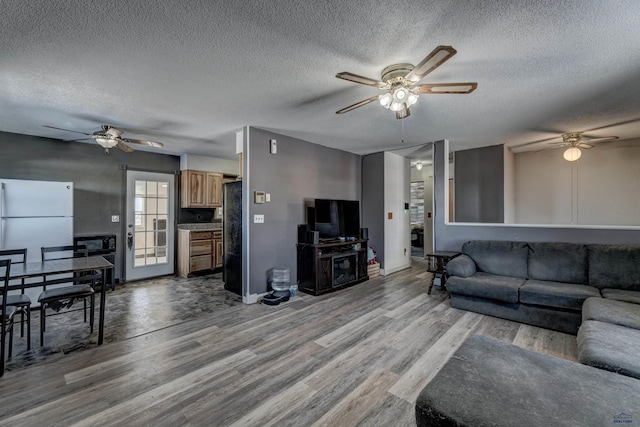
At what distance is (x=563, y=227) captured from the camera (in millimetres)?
3750

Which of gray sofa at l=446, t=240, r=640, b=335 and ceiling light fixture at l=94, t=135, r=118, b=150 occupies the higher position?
ceiling light fixture at l=94, t=135, r=118, b=150

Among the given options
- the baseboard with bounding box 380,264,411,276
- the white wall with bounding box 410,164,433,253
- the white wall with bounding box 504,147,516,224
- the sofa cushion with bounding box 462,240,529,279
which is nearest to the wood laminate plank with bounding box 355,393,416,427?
the sofa cushion with bounding box 462,240,529,279

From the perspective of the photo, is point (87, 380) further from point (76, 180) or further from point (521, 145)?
point (521, 145)

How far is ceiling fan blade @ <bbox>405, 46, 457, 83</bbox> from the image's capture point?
1667 millimetres

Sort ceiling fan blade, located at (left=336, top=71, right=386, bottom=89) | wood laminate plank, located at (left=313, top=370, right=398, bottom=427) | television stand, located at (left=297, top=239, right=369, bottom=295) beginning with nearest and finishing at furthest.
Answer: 1. wood laminate plank, located at (left=313, top=370, right=398, bottom=427)
2. ceiling fan blade, located at (left=336, top=71, right=386, bottom=89)
3. television stand, located at (left=297, top=239, right=369, bottom=295)

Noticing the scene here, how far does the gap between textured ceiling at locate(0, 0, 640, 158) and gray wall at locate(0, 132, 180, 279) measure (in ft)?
1.56

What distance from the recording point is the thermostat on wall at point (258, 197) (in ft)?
13.3

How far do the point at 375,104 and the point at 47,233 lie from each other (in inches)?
187

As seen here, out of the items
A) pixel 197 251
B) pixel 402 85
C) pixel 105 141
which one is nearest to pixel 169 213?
pixel 197 251

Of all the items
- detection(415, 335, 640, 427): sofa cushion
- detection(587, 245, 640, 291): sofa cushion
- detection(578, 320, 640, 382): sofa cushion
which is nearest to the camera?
detection(415, 335, 640, 427): sofa cushion

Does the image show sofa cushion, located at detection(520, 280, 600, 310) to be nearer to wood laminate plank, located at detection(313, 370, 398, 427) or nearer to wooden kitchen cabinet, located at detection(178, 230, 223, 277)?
wood laminate plank, located at detection(313, 370, 398, 427)

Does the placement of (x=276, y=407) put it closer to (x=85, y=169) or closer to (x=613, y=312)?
(x=613, y=312)

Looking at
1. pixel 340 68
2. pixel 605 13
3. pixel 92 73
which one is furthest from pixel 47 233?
pixel 605 13

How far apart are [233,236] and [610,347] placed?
13.4ft
